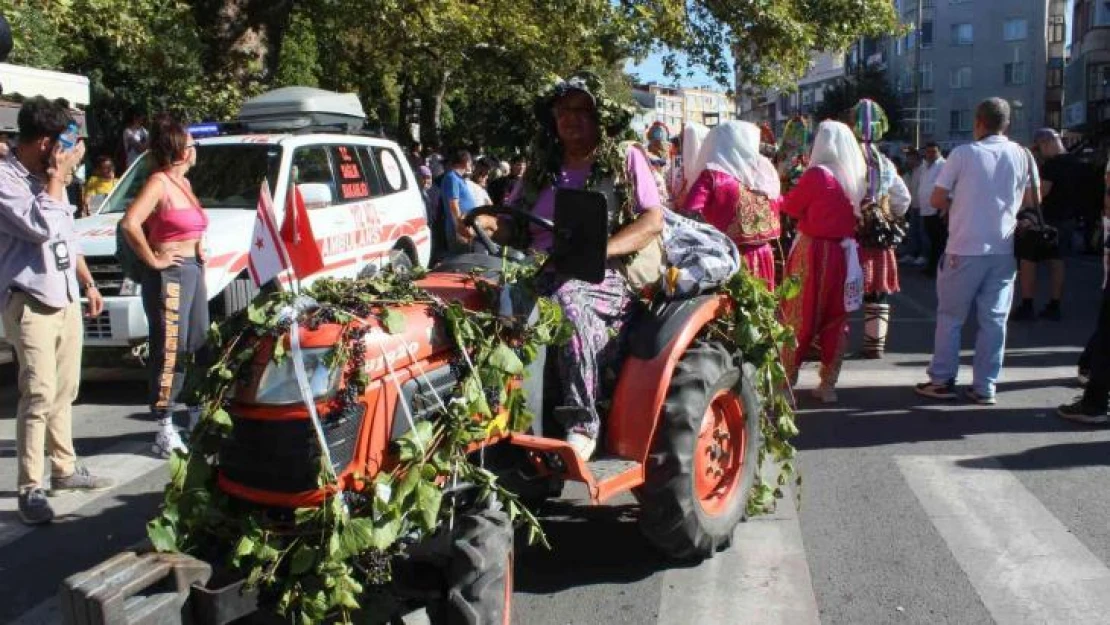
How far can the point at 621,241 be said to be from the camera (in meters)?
4.02

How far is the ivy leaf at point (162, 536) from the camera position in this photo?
110 inches

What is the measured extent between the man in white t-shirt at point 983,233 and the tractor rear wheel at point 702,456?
3.14 m

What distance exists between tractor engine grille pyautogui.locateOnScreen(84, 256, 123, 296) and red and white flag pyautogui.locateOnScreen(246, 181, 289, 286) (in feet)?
16.3

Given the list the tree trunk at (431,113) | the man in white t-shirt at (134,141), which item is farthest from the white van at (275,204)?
the tree trunk at (431,113)

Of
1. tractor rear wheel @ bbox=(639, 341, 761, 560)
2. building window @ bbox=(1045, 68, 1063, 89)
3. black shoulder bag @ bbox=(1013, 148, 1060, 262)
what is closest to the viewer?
tractor rear wheel @ bbox=(639, 341, 761, 560)

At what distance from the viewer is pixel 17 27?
1102cm

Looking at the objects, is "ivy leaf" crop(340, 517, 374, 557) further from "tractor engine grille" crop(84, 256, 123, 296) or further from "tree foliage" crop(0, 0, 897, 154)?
"tree foliage" crop(0, 0, 897, 154)

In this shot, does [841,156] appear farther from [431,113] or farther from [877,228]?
[431,113]

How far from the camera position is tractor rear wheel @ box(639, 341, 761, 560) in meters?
3.96

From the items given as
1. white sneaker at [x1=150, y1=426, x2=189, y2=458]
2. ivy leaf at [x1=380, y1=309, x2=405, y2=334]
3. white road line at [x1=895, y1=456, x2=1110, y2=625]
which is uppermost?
ivy leaf at [x1=380, y1=309, x2=405, y2=334]

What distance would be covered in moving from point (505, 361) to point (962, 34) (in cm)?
8262

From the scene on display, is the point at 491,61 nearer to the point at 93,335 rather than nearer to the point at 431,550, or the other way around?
the point at 93,335

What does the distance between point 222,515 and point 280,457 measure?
274 millimetres

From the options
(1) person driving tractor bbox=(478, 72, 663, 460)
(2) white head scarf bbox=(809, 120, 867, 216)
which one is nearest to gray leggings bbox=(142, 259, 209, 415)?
(1) person driving tractor bbox=(478, 72, 663, 460)
